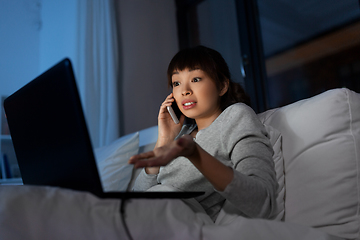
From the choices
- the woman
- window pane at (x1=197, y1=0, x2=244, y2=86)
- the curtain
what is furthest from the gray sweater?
window pane at (x1=197, y1=0, x2=244, y2=86)

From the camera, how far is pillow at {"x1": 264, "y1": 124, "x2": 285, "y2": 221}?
754mm

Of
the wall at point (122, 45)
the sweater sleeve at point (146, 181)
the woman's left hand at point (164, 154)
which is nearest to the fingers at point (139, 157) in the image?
the woman's left hand at point (164, 154)

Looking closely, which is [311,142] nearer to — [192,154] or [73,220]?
[192,154]

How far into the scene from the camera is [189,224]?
52 centimetres

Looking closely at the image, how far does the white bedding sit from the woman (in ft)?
0.27

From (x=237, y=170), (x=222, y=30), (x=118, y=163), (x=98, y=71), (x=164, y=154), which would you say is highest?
(x=222, y=30)

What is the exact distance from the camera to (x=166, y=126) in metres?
1.18

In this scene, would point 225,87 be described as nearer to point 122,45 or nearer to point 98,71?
point 98,71

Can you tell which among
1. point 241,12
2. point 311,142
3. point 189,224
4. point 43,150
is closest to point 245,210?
point 189,224

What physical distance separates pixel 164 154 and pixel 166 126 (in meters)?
0.69

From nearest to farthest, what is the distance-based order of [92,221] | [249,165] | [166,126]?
[92,221] → [249,165] → [166,126]

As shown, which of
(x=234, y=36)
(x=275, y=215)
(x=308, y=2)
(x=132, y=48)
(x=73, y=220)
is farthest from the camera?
(x=132, y=48)

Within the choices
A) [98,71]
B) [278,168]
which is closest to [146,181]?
[278,168]

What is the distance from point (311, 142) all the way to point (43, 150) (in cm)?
68
